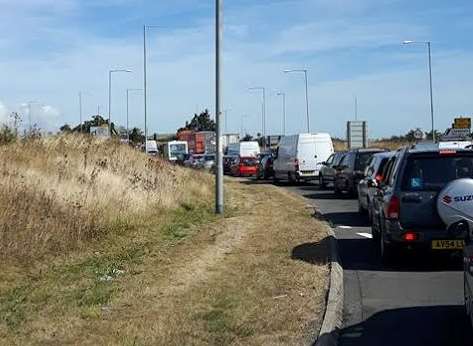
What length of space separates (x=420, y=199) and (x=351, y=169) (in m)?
15.6

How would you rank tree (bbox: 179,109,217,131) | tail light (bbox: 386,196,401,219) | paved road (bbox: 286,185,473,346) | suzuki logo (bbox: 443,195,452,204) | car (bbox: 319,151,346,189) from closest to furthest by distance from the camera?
1. paved road (bbox: 286,185,473,346)
2. suzuki logo (bbox: 443,195,452,204)
3. tail light (bbox: 386,196,401,219)
4. car (bbox: 319,151,346,189)
5. tree (bbox: 179,109,217,131)

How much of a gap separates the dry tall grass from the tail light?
16.5ft

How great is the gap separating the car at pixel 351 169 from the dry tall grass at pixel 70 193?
16.7 ft

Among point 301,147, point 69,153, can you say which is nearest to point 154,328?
point 69,153

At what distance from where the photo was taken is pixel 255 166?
50.5m

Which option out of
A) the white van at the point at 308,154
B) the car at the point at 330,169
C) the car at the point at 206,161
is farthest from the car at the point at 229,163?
the car at the point at 330,169

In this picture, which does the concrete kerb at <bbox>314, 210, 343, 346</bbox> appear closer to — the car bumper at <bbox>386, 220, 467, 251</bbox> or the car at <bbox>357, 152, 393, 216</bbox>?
the car bumper at <bbox>386, 220, 467, 251</bbox>

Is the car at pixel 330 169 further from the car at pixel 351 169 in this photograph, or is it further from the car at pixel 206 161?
the car at pixel 206 161

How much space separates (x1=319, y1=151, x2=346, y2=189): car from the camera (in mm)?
29669

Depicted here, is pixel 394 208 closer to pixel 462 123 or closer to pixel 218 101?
pixel 218 101

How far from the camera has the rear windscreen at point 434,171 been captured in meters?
11.5

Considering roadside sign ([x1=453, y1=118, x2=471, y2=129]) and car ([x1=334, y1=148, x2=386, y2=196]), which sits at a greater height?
roadside sign ([x1=453, y1=118, x2=471, y2=129])

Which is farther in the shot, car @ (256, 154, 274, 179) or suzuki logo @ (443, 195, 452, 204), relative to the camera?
car @ (256, 154, 274, 179)

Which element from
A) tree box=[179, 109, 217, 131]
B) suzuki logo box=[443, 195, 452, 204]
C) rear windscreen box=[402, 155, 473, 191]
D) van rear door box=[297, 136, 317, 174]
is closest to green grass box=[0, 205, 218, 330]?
suzuki logo box=[443, 195, 452, 204]
